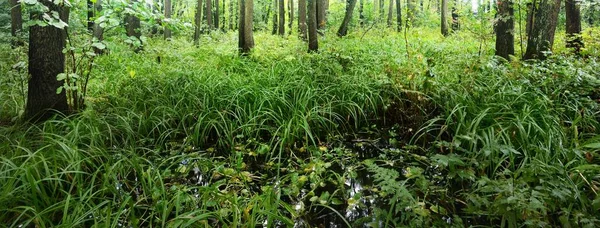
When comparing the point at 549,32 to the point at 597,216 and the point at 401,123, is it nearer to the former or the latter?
the point at 401,123

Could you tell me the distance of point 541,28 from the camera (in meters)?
5.91

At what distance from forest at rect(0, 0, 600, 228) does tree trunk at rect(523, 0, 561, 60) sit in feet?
0.13

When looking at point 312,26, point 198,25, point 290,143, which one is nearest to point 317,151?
Answer: point 290,143

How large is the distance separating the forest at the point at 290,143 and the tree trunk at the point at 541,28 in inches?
1.6

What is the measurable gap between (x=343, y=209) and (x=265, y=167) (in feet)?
3.26

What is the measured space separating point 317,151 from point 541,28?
5289 millimetres

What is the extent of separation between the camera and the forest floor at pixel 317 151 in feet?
6.82

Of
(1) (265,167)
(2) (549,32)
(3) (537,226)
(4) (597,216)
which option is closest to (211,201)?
(1) (265,167)

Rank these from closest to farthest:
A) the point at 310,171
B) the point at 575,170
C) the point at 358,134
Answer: the point at 575,170
the point at 310,171
the point at 358,134

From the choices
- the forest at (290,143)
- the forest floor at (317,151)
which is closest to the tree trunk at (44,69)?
the forest at (290,143)

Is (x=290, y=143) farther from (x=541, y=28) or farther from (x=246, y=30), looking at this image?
Result: (x=541, y=28)

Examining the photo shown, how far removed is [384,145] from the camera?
3.59 meters

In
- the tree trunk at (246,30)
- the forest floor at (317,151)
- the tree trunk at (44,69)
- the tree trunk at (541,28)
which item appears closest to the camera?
the forest floor at (317,151)

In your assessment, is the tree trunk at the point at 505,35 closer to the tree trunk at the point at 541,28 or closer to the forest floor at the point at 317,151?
the tree trunk at the point at 541,28
